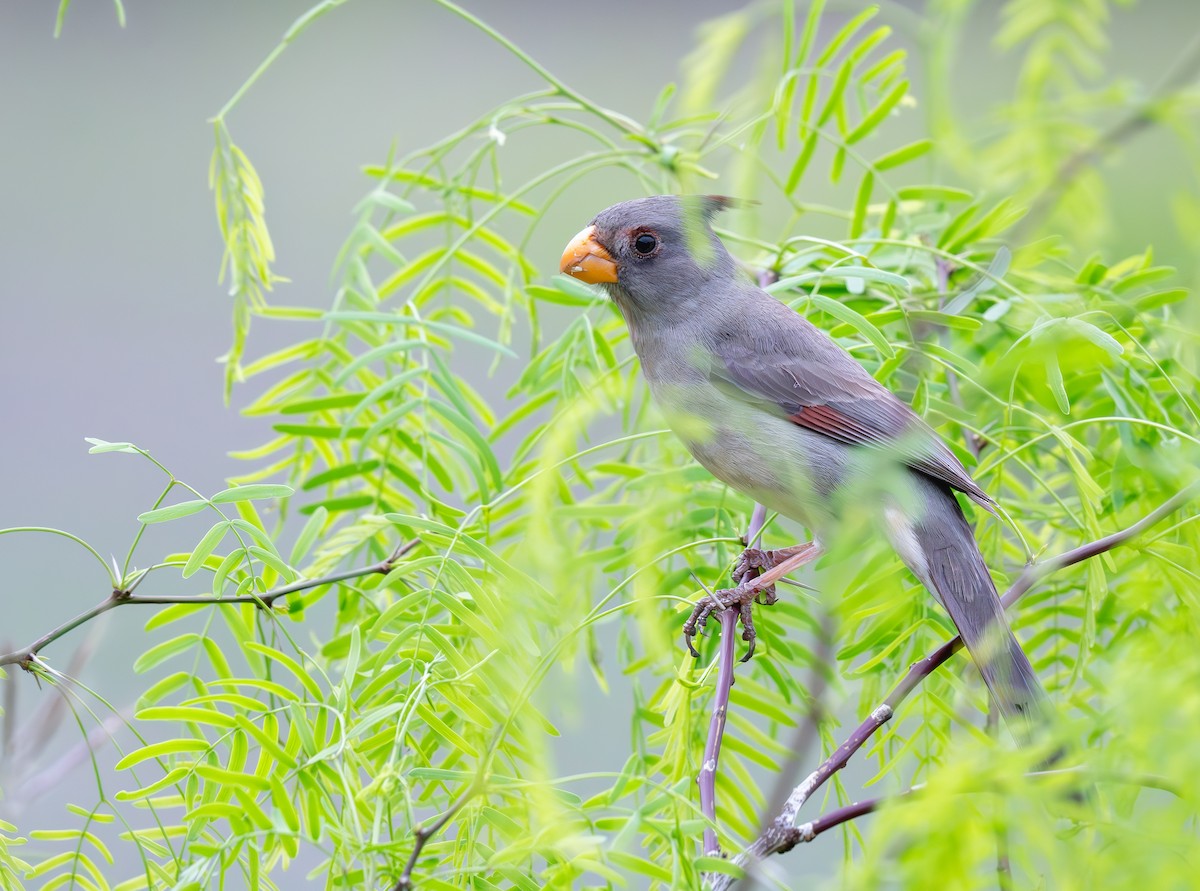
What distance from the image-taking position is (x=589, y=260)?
92.7 inches

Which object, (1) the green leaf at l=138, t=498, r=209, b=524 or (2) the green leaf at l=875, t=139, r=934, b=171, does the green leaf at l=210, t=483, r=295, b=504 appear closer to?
(1) the green leaf at l=138, t=498, r=209, b=524

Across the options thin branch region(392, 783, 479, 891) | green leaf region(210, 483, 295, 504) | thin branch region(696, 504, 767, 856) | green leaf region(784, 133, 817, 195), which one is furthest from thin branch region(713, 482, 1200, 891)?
green leaf region(784, 133, 817, 195)

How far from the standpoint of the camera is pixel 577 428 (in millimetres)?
1104

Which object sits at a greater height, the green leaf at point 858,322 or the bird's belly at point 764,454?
the green leaf at point 858,322

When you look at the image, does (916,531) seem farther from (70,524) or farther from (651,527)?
(70,524)

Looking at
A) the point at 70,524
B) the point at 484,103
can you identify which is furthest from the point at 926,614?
the point at 484,103

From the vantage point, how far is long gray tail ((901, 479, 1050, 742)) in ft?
4.46

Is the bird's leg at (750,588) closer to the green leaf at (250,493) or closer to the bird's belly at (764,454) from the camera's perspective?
the bird's belly at (764,454)

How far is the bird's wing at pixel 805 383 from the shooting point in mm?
2090

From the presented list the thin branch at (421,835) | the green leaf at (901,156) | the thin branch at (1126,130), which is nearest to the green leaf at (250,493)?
the thin branch at (421,835)

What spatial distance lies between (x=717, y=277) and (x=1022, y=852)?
5.92 ft

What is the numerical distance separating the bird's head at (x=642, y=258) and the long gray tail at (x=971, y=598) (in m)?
0.72

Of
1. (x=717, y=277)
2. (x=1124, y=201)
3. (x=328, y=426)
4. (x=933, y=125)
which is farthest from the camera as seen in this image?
(x=717, y=277)

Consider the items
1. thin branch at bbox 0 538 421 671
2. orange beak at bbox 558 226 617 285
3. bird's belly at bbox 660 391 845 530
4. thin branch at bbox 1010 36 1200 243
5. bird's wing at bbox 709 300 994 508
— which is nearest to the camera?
thin branch at bbox 1010 36 1200 243
